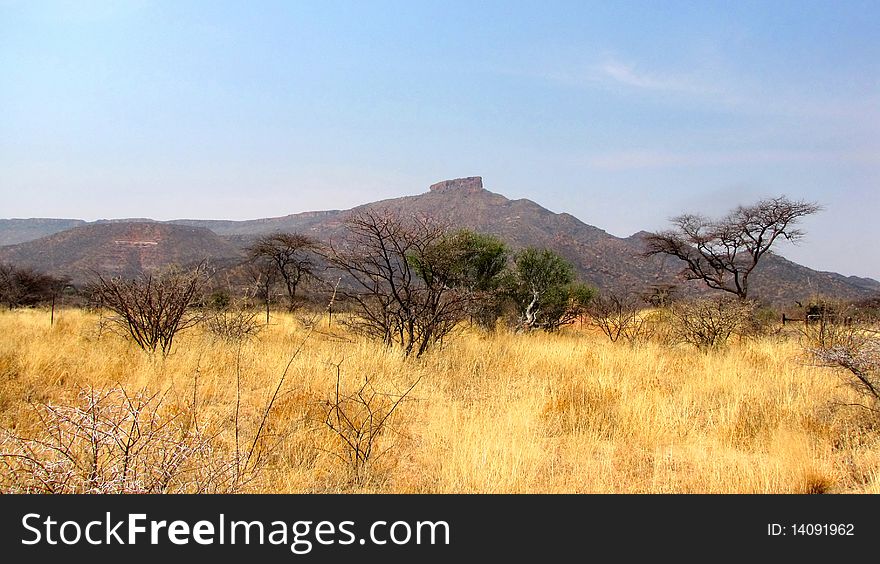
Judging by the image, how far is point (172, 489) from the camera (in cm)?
267

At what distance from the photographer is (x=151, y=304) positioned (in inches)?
295

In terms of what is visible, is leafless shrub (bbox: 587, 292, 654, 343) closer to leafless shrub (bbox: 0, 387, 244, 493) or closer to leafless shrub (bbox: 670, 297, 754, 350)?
leafless shrub (bbox: 670, 297, 754, 350)

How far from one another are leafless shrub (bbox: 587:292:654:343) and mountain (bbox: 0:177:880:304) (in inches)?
1057

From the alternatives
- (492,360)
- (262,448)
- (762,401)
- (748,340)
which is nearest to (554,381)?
(492,360)

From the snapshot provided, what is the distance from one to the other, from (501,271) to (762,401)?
12.2 meters

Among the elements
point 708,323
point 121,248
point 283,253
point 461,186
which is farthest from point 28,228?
point 708,323

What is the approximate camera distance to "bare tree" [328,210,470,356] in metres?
7.74

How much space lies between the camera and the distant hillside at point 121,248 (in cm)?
7125

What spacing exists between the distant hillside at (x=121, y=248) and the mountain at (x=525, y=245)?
164 mm

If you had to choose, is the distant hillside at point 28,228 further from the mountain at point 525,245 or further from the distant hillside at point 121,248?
the distant hillside at point 121,248

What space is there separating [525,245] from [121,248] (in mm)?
64892

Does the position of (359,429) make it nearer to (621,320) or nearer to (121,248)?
(621,320)

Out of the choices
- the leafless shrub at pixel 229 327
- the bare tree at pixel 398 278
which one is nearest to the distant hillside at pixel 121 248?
the leafless shrub at pixel 229 327

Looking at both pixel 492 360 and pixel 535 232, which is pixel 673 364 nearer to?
pixel 492 360
